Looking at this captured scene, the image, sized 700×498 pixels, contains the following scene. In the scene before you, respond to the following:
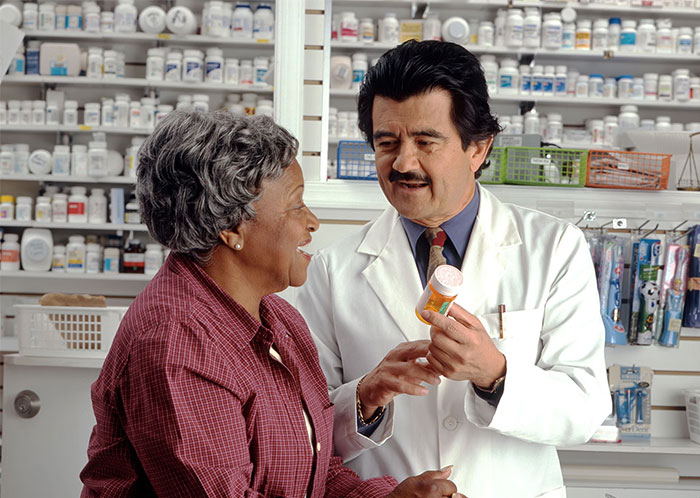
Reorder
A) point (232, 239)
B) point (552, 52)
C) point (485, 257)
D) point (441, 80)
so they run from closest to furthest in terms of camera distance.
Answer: point (232, 239), point (441, 80), point (485, 257), point (552, 52)

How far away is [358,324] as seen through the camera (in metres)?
1.68

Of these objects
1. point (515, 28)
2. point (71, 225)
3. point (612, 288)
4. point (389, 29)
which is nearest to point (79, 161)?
point (71, 225)

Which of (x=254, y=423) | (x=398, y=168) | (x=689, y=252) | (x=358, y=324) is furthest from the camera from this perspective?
(x=689, y=252)

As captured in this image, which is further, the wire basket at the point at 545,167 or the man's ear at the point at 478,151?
the wire basket at the point at 545,167

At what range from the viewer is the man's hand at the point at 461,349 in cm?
130

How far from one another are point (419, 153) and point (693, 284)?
1.59 meters

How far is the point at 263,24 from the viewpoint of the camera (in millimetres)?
5578

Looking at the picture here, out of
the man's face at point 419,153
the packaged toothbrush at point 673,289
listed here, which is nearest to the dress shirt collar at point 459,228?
the man's face at point 419,153

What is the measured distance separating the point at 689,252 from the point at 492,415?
1.58 meters

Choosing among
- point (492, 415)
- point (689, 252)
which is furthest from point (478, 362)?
point (689, 252)

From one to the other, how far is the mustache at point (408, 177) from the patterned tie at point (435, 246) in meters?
0.20

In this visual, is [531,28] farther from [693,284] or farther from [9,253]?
[9,253]

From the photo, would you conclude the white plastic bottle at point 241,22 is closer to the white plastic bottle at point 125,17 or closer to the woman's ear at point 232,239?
the white plastic bottle at point 125,17

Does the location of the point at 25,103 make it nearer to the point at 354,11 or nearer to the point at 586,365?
the point at 354,11
